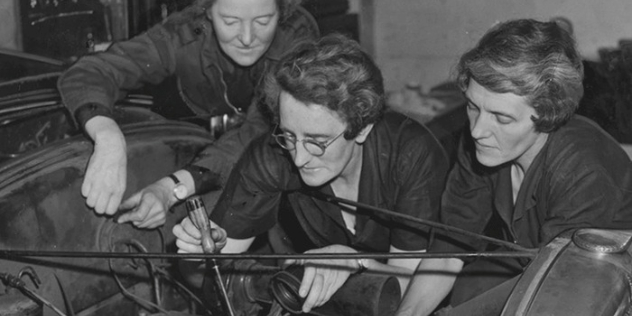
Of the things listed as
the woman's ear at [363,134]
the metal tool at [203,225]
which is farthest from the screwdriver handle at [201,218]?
the woman's ear at [363,134]

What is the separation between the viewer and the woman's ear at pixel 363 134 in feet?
5.03

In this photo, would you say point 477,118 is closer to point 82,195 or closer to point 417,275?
point 417,275

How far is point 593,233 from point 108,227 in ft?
3.81

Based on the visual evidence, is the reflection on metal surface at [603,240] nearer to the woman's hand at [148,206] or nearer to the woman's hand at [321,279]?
the woman's hand at [321,279]

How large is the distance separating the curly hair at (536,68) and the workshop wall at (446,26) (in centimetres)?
72

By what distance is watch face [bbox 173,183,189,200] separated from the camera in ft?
5.99

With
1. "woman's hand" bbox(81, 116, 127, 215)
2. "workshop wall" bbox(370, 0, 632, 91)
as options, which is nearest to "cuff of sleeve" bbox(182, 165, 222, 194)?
"woman's hand" bbox(81, 116, 127, 215)

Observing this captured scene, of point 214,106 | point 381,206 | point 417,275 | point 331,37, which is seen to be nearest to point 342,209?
point 381,206

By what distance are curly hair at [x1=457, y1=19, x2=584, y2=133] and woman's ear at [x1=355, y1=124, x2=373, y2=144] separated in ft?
0.86

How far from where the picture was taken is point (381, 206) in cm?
162

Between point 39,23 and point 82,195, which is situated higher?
point 39,23

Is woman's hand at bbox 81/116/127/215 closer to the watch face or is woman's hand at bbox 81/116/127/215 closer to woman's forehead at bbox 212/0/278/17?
the watch face

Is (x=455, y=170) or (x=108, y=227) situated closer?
(x=455, y=170)

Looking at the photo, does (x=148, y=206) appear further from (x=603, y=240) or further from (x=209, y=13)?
(x=603, y=240)
